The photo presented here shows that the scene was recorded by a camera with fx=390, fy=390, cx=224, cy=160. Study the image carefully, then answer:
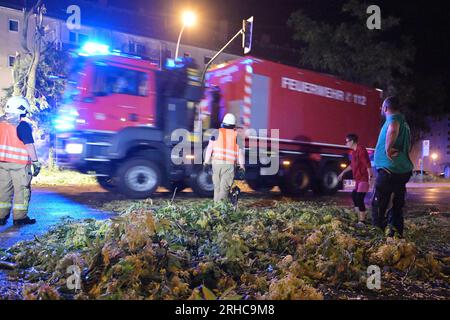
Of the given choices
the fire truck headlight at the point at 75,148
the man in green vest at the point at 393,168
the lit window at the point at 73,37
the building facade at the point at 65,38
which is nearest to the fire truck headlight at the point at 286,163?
the fire truck headlight at the point at 75,148

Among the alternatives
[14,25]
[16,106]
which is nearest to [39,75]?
[14,25]

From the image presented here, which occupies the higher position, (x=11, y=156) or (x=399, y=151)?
(x=399, y=151)

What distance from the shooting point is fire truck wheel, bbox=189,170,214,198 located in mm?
9633

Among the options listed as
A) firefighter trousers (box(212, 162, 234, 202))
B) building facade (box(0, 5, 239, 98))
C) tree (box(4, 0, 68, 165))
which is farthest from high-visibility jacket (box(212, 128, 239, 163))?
building facade (box(0, 5, 239, 98))

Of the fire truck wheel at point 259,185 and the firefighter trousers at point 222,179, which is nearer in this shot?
the firefighter trousers at point 222,179

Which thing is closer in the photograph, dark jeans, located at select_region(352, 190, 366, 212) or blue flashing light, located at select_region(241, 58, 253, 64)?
dark jeans, located at select_region(352, 190, 366, 212)

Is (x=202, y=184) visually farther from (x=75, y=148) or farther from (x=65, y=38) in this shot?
(x=65, y=38)

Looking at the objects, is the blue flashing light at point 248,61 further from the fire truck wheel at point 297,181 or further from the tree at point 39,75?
the tree at point 39,75

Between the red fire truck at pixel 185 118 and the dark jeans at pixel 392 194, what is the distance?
18.1 feet

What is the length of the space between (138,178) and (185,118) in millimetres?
1846

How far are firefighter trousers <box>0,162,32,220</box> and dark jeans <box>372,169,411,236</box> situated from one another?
15.7 feet

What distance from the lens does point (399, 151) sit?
15.0ft

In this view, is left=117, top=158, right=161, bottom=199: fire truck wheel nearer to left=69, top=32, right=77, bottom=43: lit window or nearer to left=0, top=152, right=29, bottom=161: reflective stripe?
left=0, top=152, right=29, bottom=161: reflective stripe

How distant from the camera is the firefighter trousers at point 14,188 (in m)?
5.52
